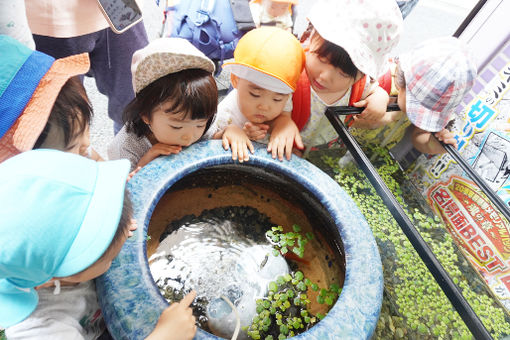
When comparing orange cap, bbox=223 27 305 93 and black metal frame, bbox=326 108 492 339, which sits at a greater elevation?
orange cap, bbox=223 27 305 93

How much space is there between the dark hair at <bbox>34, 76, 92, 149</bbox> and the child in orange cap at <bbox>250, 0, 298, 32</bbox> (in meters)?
1.87

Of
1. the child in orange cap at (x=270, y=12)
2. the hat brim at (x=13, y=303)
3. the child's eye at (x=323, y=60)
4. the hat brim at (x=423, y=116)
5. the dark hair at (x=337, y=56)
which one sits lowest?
the hat brim at (x=13, y=303)

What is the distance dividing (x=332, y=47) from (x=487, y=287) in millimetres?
1620

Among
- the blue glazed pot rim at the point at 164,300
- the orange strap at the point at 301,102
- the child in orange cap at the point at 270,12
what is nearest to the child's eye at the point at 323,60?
the orange strap at the point at 301,102

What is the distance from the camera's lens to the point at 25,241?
0.65 metres

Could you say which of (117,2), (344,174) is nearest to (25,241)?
(117,2)

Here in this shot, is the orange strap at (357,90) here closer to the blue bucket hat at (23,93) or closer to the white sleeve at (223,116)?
the white sleeve at (223,116)

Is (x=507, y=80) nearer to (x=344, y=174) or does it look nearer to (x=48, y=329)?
(x=344, y=174)

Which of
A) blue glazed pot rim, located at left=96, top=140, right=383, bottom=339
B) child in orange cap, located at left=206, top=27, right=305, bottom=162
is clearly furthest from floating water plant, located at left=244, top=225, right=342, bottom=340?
child in orange cap, located at left=206, top=27, right=305, bottom=162

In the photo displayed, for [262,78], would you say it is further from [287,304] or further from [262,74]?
[287,304]

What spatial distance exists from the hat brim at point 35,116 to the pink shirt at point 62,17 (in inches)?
14.4

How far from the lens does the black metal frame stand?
3.46 feet

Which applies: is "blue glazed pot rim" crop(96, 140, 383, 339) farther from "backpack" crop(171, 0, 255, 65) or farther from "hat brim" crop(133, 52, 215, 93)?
"backpack" crop(171, 0, 255, 65)

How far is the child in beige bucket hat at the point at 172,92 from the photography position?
1.21 meters
